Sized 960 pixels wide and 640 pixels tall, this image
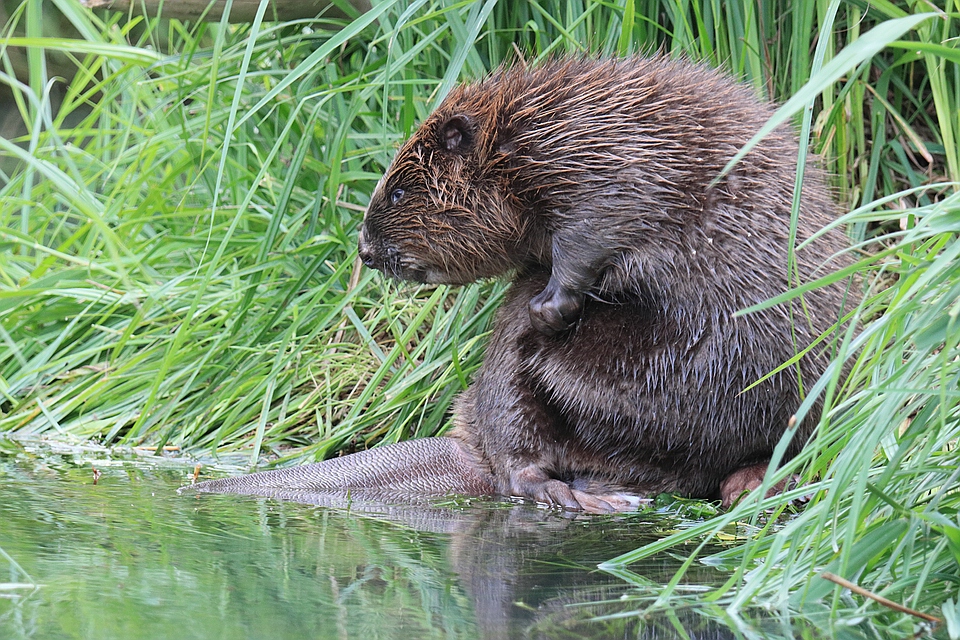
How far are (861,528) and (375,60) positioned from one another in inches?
110

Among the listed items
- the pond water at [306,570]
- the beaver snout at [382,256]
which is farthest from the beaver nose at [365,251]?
the pond water at [306,570]

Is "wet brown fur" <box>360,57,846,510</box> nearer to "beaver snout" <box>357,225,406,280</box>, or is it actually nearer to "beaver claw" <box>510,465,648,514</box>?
"beaver claw" <box>510,465,648,514</box>

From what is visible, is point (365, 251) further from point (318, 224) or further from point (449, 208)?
point (318, 224)

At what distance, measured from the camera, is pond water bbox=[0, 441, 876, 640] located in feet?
→ 4.88

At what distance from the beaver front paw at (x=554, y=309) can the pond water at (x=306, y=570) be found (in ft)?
1.92

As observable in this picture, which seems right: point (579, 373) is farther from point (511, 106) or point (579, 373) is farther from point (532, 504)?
point (511, 106)

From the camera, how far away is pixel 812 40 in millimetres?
4016

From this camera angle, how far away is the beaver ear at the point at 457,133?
3.28 metres

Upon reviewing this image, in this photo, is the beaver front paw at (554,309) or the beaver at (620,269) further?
the beaver front paw at (554,309)

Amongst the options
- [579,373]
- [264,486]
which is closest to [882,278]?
[579,373]

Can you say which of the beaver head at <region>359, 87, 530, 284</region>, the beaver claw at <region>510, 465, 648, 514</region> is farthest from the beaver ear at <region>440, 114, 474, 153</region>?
the beaver claw at <region>510, 465, 648, 514</region>

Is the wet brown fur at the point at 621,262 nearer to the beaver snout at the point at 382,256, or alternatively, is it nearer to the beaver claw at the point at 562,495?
the beaver claw at the point at 562,495

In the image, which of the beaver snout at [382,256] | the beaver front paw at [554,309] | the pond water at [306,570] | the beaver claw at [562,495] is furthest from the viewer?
the beaver snout at [382,256]

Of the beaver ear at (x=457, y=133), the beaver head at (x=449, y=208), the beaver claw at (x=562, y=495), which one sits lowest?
the beaver claw at (x=562, y=495)
